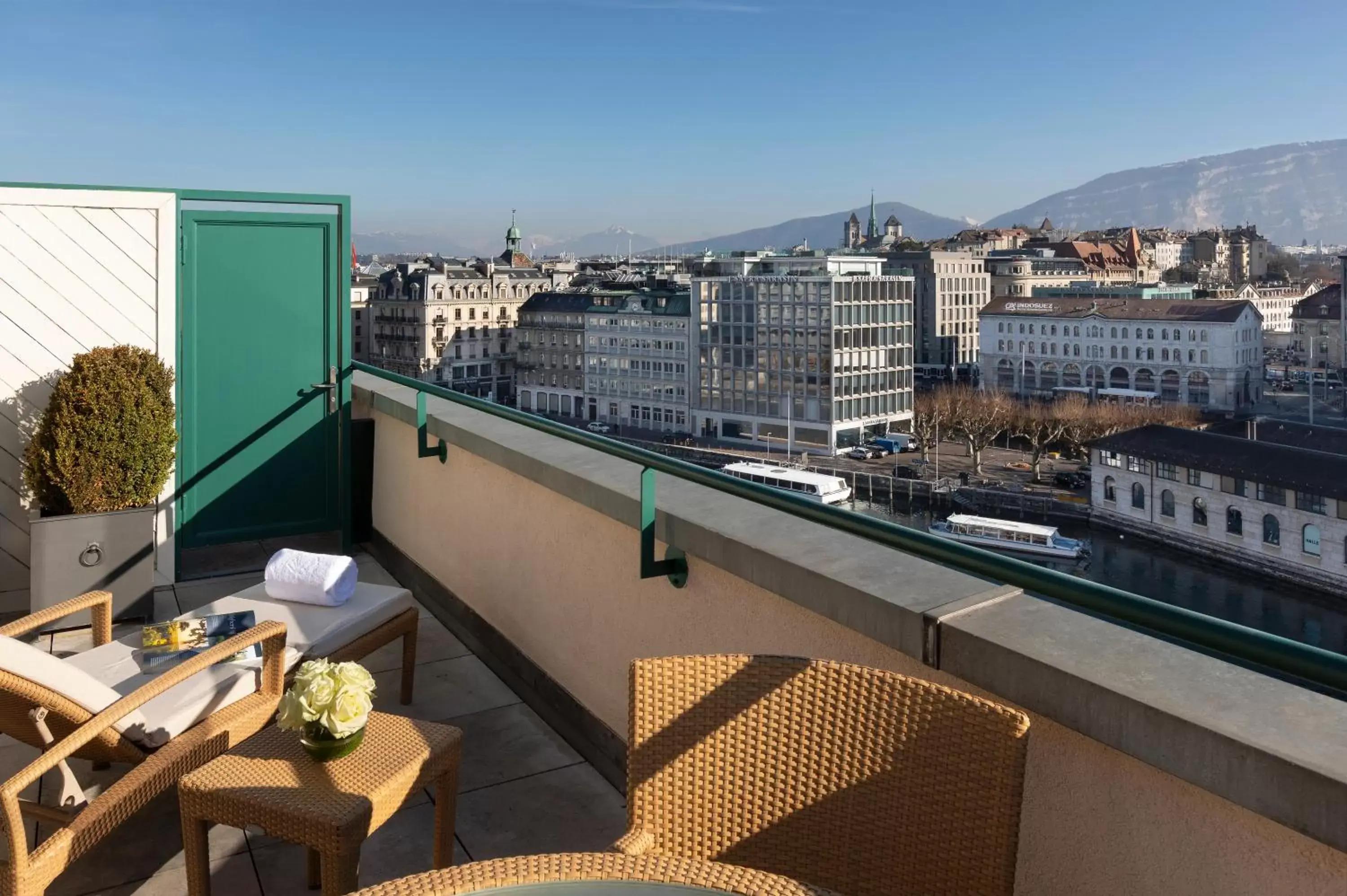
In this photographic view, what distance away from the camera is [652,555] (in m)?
2.33

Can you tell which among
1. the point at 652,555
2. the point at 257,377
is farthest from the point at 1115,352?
the point at 652,555

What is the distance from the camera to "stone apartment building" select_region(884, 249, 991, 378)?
84250 millimetres

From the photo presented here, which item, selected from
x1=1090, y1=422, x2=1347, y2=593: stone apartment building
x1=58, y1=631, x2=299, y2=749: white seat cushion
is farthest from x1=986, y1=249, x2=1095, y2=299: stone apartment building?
x1=58, y1=631, x2=299, y2=749: white seat cushion

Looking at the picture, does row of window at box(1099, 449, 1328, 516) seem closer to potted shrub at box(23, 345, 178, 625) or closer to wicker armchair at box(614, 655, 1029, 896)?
potted shrub at box(23, 345, 178, 625)

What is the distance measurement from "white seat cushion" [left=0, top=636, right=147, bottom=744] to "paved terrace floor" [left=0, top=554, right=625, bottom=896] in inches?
10.1

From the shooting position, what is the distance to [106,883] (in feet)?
6.94

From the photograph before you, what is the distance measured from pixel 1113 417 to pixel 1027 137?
85864 mm

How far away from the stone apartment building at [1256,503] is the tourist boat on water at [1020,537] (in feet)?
9.86

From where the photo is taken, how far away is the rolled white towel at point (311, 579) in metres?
3.05

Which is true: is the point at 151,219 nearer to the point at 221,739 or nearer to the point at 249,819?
the point at 221,739

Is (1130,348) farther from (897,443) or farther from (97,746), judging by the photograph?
(97,746)

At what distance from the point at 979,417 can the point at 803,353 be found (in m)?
11.6

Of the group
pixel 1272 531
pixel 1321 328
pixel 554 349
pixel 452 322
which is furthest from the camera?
pixel 452 322

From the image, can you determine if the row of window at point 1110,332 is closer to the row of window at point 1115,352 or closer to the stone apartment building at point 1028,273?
the row of window at point 1115,352
